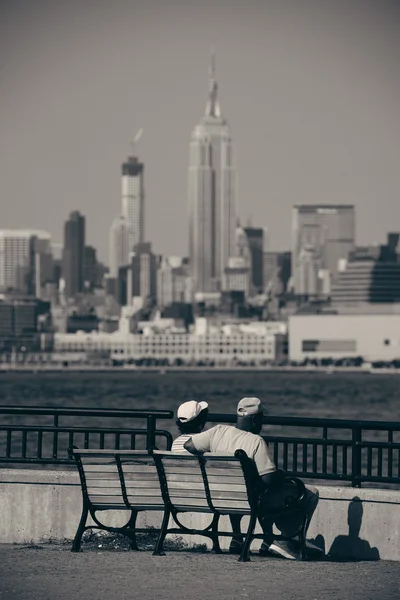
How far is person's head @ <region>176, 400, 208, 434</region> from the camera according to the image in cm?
1330

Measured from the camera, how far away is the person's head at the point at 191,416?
43.7 ft

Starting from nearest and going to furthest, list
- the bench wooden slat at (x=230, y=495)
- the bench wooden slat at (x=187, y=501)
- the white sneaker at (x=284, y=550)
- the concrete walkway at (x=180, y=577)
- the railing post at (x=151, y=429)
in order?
the concrete walkway at (x=180, y=577) < the bench wooden slat at (x=230, y=495) < the bench wooden slat at (x=187, y=501) < the white sneaker at (x=284, y=550) < the railing post at (x=151, y=429)

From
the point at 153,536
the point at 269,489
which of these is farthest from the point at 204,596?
the point at 153,536

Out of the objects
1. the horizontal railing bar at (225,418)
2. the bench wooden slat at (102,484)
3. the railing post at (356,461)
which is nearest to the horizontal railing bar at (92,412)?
the horizontal railing bar at (225,418)

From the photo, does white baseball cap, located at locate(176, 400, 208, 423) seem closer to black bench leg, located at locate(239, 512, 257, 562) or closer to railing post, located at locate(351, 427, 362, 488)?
black bench leg, located at locate(239, 512, 257, 562)

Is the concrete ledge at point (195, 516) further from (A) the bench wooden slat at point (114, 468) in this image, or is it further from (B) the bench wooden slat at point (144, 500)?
(A) the bench wooden slat at point (114, 468)

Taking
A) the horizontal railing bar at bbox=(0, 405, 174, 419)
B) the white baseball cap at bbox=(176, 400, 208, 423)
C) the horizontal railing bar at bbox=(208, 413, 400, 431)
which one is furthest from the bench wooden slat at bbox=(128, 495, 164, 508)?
the horizontal railing bar at bbox=(0, 405, 174, 419)

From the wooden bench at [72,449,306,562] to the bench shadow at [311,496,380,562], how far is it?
1.74ft

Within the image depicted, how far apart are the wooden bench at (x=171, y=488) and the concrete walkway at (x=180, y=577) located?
0.74 feet

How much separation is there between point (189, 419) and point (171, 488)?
1.92 feet

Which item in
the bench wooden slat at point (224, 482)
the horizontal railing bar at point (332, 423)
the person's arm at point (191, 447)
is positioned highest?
the horizontal railing bar at point (332, 423)

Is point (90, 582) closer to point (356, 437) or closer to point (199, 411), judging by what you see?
point (199, 411)

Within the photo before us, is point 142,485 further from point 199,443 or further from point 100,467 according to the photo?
point 199,443

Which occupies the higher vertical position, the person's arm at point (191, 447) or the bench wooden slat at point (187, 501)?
the person's arm at point (191, 447)
